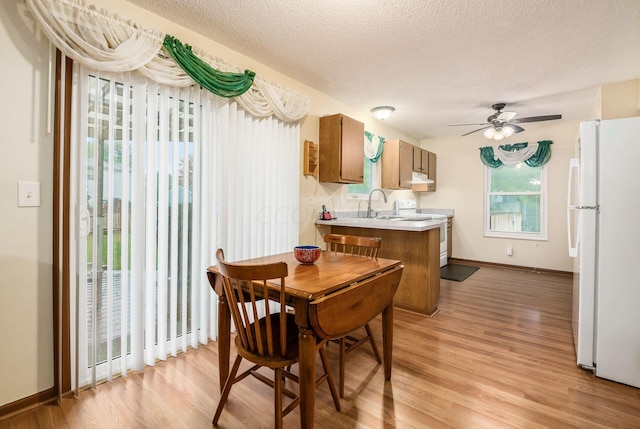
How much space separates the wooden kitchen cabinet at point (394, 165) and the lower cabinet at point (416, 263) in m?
1.51

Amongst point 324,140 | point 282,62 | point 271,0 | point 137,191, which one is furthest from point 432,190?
point 137,191

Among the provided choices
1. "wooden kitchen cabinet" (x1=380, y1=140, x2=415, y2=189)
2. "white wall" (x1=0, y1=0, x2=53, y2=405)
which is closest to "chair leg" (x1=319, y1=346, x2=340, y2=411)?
"white wall" (x1=0, y1=0, x2=53, y2=405)

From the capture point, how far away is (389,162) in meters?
4.52

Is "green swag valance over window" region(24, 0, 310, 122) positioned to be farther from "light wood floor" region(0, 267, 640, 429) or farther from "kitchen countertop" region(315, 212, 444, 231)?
"light wood floor" region(0, 267, 640, 429)

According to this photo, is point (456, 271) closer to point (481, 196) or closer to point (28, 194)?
point (481, 196)

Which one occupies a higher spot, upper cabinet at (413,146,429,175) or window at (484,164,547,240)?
upper cabinet at (413,146,429,175)

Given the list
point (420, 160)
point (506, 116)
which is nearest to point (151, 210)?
point (506, 116)

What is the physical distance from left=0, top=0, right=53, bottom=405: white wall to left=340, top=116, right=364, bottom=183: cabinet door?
239 cm

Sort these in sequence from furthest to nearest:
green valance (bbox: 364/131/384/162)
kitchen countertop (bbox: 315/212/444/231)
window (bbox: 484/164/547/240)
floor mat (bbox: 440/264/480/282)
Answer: window (bbox: 484/164/547/240)
floor mat (bbox: 440/264/480/282)
green valance (bbox: 364/131/384/162)
kitchen countertop (bbox: 315/212/444/231)

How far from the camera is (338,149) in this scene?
3.21m

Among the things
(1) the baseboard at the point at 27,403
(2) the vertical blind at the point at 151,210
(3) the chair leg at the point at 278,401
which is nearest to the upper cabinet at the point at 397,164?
(2) the vertical blind at the point at 151,210

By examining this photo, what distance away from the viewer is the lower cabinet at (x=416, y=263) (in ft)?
9.54

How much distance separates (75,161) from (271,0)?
150cm

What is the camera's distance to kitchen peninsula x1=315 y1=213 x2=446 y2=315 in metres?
2.90
